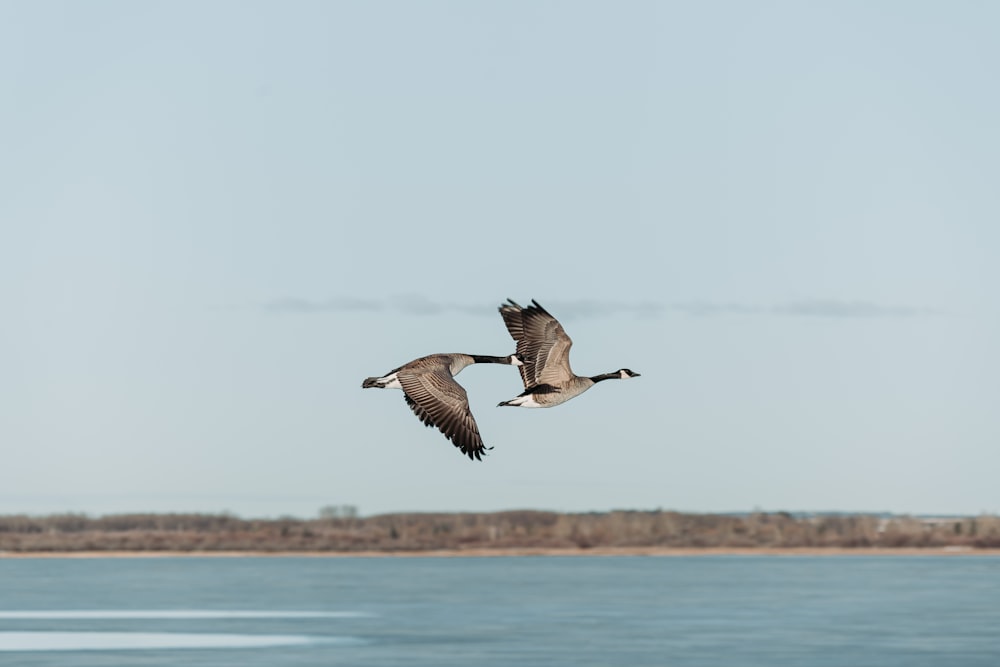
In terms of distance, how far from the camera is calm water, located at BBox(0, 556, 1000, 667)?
55375 mm

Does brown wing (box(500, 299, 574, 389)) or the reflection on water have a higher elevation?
brown wing (box(500, 299, 574, 389))

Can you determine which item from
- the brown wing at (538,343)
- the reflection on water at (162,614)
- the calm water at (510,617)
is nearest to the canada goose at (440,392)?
the brown wing at (538,343)

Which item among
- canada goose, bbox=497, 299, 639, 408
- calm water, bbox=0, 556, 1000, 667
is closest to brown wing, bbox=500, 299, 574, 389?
canada goose, bbox=497, 299, 639, 408

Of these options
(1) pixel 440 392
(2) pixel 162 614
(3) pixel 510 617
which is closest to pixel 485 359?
(1) pixel 440 392

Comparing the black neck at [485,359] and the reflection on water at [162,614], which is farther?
the reflection on water at [162,614]

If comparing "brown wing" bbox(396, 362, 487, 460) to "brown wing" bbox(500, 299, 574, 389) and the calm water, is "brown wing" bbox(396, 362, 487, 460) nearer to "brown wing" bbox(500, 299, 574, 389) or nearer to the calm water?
"brown wing" bbox(500, 299, 574, 389)

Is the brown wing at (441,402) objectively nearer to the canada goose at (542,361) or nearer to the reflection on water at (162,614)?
the canada goose at (542,361)

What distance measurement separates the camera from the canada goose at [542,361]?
13.5 m

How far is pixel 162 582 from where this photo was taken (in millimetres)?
108188

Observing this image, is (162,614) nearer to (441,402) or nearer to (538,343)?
(538,343)

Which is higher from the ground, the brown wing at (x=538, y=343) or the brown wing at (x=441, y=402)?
the brown wing at (x=538, y=343)

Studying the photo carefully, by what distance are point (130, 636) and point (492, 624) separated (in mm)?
14571

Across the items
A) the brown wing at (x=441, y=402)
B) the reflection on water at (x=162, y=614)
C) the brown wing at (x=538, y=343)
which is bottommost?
the reflection on water at (x=162, y=614)

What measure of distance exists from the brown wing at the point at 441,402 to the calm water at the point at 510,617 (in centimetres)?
3997
